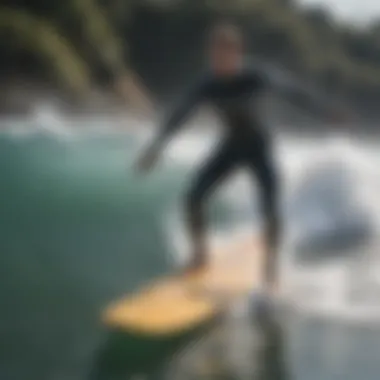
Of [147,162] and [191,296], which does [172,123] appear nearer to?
[147,162]

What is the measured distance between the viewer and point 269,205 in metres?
1.17

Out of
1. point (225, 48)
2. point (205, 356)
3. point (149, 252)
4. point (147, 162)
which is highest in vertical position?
point (225, 48)

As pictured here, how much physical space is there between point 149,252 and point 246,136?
22cm

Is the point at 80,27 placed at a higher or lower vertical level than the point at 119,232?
higher

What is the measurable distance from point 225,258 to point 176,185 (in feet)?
0.41

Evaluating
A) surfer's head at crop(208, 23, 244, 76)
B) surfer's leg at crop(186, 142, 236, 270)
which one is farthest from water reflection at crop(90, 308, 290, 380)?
surfer's head at crop(208, 23, 244, 76)

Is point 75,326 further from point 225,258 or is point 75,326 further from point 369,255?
point 369,255

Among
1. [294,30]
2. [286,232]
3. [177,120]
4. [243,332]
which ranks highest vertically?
[294,30]

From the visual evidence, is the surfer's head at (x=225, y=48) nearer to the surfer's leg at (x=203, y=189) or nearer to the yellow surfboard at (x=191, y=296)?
the surfer's leg at (x=203, y=189)

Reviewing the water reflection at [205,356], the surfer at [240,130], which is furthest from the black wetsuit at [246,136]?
the water reflection at [205,356]

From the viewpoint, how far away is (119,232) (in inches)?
47.0

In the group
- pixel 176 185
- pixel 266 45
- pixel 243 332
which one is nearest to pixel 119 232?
pixel 176 185

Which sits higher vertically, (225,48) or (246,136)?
(225,48)

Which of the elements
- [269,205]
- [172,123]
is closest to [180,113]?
[172,123]
